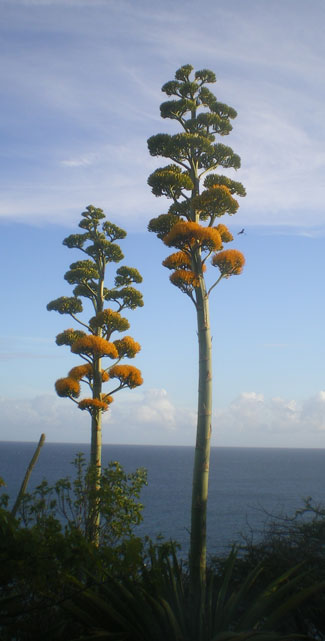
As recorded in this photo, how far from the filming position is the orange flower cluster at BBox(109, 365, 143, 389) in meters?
14.8

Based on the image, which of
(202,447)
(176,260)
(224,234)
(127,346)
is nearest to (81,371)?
(127,346)

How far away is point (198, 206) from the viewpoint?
10617mm

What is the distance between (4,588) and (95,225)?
1359cm

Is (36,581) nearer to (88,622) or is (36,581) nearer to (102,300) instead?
(88,622)

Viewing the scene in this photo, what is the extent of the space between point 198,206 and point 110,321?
19.8ft

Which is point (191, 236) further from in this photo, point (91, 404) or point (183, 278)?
point (91, 404)

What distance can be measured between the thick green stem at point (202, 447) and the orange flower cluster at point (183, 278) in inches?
7.8

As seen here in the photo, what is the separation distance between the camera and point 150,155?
37.7ft

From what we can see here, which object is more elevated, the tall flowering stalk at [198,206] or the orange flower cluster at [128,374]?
the tall flowering stalk at [198,206]

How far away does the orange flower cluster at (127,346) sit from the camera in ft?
51.2

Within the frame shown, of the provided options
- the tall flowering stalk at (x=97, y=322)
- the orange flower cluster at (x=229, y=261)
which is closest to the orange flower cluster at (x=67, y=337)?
the tall flowering stalk at (x=97, y=322)

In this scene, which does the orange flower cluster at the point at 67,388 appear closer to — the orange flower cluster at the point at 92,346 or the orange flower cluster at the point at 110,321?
the orange flower cluster at the point at 92,346

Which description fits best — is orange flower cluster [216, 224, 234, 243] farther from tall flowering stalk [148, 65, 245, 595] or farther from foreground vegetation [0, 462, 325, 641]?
foreground vegetation [0, 462, 325, 641]

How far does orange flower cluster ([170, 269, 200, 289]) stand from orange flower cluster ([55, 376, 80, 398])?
575 cm
